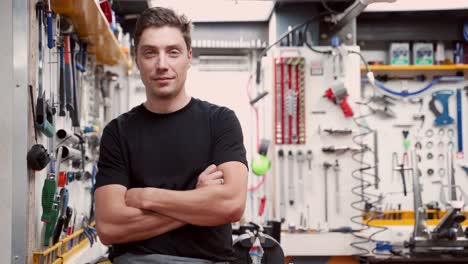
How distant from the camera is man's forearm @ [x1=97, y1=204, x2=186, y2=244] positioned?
181 cm

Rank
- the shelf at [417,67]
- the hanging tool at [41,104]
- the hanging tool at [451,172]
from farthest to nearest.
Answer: the hanging tool at [451,172], the shelf at [417,67], the hanging tool at [41,104]

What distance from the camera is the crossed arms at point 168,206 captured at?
1811 mm

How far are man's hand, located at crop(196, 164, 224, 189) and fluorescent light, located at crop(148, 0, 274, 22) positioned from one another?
9.52 ft

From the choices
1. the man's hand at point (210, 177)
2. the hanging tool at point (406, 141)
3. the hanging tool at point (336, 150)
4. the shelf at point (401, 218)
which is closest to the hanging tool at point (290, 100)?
the hanging tool at point (336, 150)

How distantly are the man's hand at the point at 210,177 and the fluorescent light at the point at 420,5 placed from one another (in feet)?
11.9

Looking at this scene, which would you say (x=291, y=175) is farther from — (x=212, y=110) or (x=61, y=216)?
(x=212, y=110)

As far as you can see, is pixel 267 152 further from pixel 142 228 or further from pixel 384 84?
pixel 142 228

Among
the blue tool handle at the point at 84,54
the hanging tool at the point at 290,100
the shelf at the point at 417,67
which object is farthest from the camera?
the shelf at the point at 417,67

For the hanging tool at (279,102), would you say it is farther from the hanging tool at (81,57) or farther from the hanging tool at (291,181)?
the hanging tool at (81,57)

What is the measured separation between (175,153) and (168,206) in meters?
0.20

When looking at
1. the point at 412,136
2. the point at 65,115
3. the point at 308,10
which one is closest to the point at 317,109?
the point at 308,10

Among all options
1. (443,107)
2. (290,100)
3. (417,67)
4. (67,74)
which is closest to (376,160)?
(443,107)

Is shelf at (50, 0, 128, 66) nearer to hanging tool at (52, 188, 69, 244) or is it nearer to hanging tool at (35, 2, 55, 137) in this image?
hanging tool at (35, 2, 55, 137)

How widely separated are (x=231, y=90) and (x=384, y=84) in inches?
66.1
